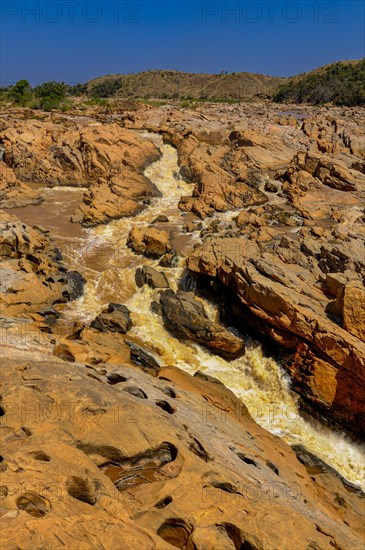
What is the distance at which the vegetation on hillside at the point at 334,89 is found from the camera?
220 ft

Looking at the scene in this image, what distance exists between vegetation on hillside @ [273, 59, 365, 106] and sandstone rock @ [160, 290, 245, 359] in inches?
2531

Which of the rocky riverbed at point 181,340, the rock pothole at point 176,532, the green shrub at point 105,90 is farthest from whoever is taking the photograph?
the green shrub at point 105,90

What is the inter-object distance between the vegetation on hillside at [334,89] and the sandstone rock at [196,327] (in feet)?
211

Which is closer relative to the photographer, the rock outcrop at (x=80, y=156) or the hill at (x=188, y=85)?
the rock outcrop at (x=80, y=156)

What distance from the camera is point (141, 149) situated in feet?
108

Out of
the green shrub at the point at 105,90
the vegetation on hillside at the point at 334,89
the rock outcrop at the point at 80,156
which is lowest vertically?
the rock outcrop at the point at 80,156

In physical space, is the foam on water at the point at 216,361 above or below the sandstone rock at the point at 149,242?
below

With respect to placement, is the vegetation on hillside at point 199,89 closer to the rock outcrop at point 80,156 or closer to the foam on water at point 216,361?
the rock outcrop at point 80,156

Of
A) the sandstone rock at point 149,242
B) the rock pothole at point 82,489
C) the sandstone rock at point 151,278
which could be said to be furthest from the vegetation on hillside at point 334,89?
the rock pothole at point 82,489

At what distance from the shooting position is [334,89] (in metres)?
71.8

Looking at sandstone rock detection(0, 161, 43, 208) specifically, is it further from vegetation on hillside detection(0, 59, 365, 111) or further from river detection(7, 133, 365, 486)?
vegetation on hillside detection(0, 59, 365, 111)

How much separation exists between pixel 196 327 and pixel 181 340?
853 millimetres

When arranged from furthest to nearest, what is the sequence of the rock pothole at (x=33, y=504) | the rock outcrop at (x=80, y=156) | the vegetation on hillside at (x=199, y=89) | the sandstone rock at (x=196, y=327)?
the vegetation on hillside at (x=199, y=89) < the rock outcrop at (x=80, y=156) < the sandstone rock at (x=196, y=327) < the rock pothole at (x=33, y=504)

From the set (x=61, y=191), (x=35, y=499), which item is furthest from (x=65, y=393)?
(x=61, y=191)
